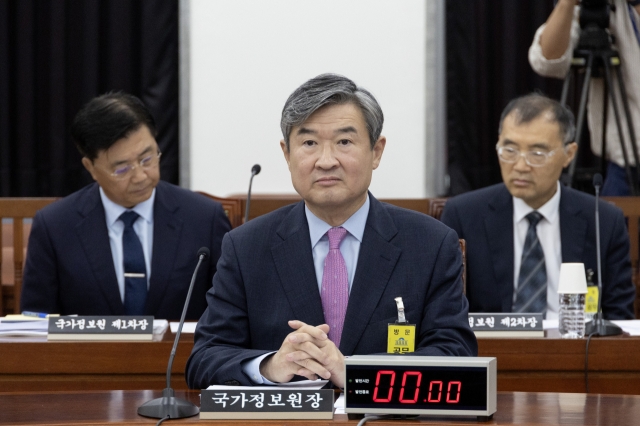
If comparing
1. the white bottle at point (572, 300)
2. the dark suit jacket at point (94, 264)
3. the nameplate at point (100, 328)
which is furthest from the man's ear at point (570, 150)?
the nameplate at point (100, 328)

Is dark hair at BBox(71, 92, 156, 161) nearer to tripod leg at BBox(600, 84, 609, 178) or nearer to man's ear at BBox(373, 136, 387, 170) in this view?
man's ear at BBox(373, 136, 387, 170)

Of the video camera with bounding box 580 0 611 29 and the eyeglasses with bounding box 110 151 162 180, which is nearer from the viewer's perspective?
the eyeglasses with bounding box 110 151 162 180

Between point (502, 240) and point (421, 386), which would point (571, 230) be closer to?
point (502, 240)

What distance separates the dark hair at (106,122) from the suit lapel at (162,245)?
0.25m

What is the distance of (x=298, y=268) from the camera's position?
2025mm

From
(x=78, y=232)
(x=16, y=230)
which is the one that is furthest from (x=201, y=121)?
(x=78, y=232)

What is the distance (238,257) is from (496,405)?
0.68 m

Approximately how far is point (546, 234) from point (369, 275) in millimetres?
1329

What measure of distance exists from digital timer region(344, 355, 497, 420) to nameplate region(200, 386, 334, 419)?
2.0 inches

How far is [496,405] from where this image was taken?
1.66 m

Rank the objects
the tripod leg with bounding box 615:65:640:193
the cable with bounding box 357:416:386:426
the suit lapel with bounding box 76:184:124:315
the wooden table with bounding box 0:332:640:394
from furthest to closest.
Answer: the tripod leg with bounding box 615:65:640:193
the suit lapel with bounding box 76:184:124:315
the wooden table with bounding box 0:332:640:394
the cable with bounding box 357:416:386:426

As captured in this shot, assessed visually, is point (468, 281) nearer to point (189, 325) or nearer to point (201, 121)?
point (189, 325)

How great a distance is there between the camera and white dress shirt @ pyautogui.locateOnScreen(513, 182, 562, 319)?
10.2 ft

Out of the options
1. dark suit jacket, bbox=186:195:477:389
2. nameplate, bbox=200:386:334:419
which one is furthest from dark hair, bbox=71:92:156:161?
nameplate, bbox=200:386:334:419
